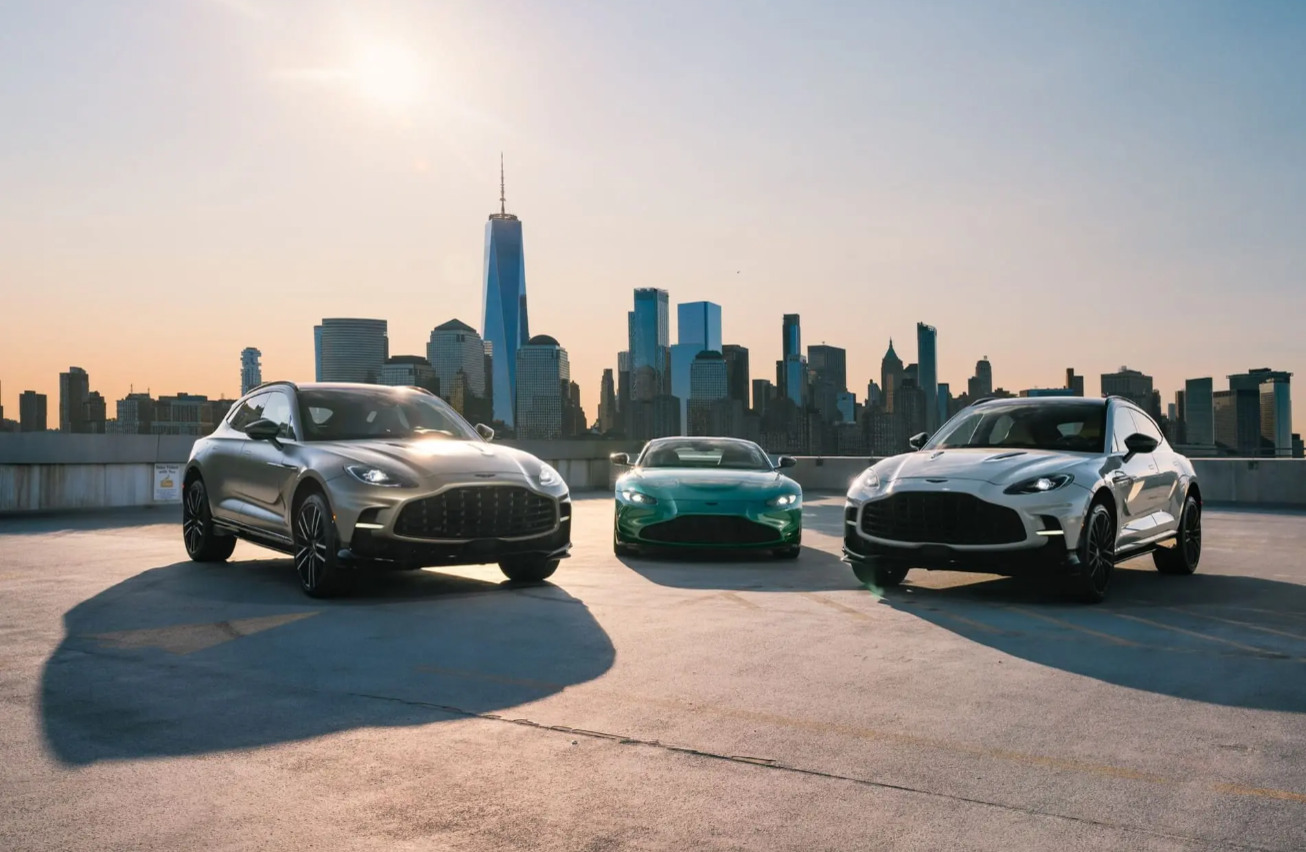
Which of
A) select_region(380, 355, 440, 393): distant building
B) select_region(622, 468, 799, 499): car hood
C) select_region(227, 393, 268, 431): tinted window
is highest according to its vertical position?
select_region(380, 355, 440, 393): distant building

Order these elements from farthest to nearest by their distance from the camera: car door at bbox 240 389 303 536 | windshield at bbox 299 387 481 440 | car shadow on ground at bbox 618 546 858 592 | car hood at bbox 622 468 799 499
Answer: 1. car hood at bbox 622 468 799 499
2. windshield at bbox 299 387 481 440
3. car shadow on ground at bbox 618 546 858 592
4. car door at bbox 240 389 303 536

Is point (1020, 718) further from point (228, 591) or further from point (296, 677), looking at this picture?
point (228, 591)

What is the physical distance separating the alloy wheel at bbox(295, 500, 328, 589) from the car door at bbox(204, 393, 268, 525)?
1439mm

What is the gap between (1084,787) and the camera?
3.83 meters

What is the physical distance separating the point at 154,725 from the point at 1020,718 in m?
3.60

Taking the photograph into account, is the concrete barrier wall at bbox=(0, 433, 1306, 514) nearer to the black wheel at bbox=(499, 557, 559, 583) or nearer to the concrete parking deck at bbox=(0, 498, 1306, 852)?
the concrete parking deck at bbox=(0, 498, 1306, 852)

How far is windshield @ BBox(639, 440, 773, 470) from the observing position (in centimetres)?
1291

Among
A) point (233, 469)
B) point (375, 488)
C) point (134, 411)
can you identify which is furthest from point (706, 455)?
point (134, 411)

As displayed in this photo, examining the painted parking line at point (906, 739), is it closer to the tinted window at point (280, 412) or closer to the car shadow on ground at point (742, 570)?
the car shadow on ground at point (742, 570)

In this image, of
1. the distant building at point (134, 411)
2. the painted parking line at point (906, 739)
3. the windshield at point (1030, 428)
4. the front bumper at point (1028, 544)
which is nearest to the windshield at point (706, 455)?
the windshield at point (1030, 428)

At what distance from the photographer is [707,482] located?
11648mm

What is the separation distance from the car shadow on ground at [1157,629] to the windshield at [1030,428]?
119 centimetres

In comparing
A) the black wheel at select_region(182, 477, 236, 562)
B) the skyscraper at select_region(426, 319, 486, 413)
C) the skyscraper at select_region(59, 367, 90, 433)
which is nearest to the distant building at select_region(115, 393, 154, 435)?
the skyscraper at select_region(59, 367, 90, 433)

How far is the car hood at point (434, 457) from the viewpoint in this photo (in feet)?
28.0
